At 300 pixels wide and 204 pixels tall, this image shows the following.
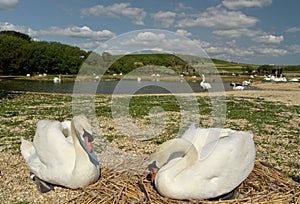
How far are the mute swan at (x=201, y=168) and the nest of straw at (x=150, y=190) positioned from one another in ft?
0.54

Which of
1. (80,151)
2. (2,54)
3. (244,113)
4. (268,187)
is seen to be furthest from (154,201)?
(2,54)

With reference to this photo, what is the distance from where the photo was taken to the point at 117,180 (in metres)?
5.50

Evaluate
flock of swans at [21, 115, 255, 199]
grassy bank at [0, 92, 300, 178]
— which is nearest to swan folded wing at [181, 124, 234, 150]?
flock of swans at [21, 115, 255, 199]

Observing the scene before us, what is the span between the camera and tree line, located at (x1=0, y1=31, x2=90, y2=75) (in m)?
75.1

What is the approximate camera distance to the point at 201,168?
474 centimetres

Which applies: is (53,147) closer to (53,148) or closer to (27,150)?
(53,148)

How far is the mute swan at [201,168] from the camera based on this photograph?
4688 millimetres

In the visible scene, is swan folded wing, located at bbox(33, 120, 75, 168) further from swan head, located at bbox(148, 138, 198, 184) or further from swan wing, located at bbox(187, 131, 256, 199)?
swan wing, located at bbox(187, 131, 256, 199)

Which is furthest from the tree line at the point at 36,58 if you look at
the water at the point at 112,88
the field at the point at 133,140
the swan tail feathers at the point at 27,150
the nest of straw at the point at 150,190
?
the nest of straw at the point at 150,190

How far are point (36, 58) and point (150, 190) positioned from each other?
7893cm

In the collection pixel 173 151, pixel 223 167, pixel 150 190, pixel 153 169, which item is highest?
pixel 173 151

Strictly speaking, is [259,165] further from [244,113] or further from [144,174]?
[244,113]

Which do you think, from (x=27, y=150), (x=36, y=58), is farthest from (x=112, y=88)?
(x=36, y=58)

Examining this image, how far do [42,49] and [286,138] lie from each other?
76.5 metres
